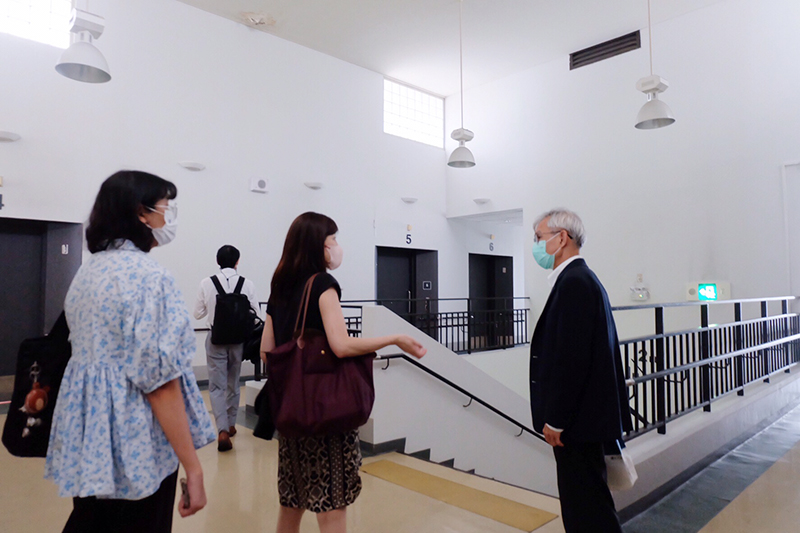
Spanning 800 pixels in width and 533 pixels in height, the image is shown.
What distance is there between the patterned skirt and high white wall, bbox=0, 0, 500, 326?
5703mm

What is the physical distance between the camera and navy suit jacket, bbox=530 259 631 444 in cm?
187

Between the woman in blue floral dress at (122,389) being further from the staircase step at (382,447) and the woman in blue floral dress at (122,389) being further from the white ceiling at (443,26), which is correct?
the white ceiling at (443,26)

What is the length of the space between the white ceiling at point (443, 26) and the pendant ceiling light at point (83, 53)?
125 inches

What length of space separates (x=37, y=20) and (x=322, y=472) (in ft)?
23.0

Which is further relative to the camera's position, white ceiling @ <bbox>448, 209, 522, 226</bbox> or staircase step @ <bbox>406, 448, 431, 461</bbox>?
white ceiling @ <bbox>448, 209, 522, 226</bbox>

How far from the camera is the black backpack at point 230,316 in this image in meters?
3.75

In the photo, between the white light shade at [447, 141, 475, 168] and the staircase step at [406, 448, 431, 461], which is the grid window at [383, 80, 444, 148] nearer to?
the white light shade at [447, 141, 475, 168]

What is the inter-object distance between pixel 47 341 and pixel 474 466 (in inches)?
172

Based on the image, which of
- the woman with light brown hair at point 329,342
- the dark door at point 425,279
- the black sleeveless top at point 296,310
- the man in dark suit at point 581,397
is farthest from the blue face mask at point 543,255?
the dark door at point 425,279

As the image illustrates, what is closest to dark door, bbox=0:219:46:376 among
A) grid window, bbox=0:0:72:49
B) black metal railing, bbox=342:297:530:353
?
grid window, bbox=0:0:72:49

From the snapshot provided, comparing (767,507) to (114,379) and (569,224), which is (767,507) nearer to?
(569,224)

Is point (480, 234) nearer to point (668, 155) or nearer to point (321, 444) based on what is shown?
point (668, 155)

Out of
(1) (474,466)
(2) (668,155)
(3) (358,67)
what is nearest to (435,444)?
(1) (474,466)

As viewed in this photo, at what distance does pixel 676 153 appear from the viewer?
7.78m
